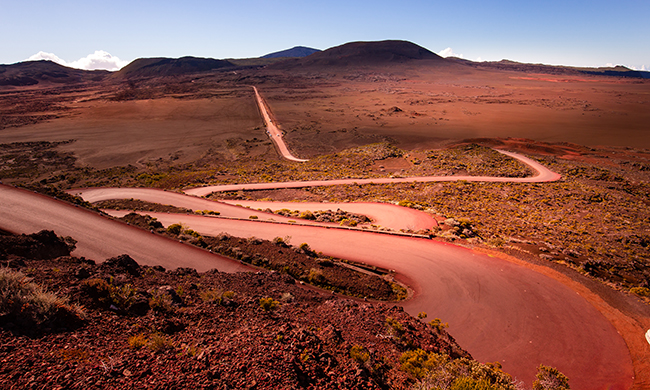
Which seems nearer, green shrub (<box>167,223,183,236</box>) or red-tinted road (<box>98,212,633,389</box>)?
red-tinted road (<box>98,212,633,389</box>)

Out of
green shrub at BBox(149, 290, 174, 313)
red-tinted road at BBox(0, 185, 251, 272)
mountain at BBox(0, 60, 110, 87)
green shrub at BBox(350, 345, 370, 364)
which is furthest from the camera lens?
mountain at BBox(0, 60, 110, 87)

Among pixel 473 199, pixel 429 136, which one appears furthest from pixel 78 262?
pixel 429 136

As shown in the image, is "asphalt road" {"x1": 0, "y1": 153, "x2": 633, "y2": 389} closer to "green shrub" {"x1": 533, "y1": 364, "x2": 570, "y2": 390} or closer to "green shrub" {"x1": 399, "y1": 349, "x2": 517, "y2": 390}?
"green shrub" {"x1": 533, "y1": 364, "x2": 570, "y2": 390}

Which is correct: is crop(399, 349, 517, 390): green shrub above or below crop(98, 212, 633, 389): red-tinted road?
above

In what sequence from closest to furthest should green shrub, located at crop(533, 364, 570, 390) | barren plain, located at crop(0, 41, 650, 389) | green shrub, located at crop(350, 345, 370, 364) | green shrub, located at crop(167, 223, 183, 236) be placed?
1. green shrub, located at crop(350, 345, 370, 364)
2. green shrub, located at crop(533, 364, 570, 390)
3. barren plain, located at crop(0, 41, 650, 389)
4. green shrub, located at crop(167, 223, 183, 236)

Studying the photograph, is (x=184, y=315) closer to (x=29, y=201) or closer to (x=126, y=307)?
(x=126, y=307)

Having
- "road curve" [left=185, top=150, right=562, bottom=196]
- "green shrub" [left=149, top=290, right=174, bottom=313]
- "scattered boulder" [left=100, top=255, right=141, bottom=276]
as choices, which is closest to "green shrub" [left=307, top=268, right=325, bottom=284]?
"green shrub" [left=149, top=290, right=174, bottom=313]
